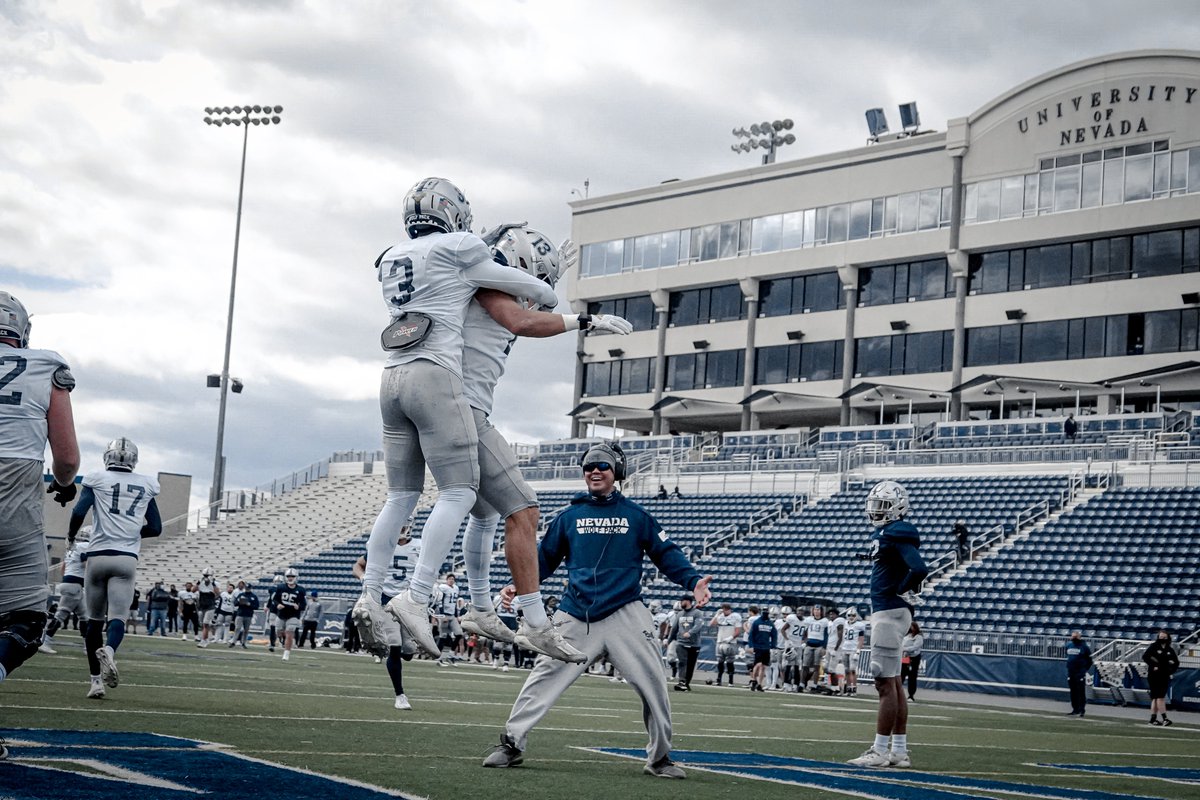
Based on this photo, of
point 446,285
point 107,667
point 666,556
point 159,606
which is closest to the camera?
point 446,285

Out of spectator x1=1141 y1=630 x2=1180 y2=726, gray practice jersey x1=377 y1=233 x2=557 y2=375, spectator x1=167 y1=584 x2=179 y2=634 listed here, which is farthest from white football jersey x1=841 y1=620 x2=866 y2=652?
gray practice jersey x1=377 y1=233 x2=557 y2=375

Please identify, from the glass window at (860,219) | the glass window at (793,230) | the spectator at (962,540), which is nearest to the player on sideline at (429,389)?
the spectator at (962,540)

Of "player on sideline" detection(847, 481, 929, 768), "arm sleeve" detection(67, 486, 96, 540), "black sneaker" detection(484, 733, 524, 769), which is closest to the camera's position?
"black sneaker" detection(484, 733, 524, 769)

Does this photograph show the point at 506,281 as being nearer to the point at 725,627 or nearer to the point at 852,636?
the point at 852,636

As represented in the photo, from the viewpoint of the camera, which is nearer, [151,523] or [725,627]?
[151,523]

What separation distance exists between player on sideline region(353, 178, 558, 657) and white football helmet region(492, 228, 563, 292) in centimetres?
38

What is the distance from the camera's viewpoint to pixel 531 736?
11594mm

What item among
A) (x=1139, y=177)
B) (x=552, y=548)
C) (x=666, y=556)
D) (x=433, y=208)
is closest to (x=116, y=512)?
(x=552, y=548)

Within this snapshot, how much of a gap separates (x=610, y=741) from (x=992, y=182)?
144 ft

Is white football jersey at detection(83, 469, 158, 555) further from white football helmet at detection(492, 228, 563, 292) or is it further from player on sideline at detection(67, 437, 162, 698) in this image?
white football helmet at detection(492, 228, 563, 292)

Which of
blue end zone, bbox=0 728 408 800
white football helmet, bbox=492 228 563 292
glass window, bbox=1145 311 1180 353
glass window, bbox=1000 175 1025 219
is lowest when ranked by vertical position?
blue end zone, bbox=0 728 408 800

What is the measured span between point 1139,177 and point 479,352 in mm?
45257

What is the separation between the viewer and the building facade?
4800 centimetres

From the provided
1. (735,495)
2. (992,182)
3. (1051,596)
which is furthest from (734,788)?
(992,182)
